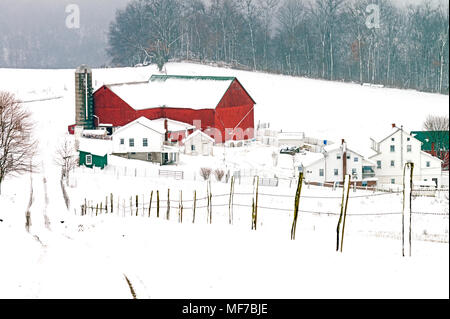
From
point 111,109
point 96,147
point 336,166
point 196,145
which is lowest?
point 336,166

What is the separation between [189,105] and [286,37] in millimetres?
36452

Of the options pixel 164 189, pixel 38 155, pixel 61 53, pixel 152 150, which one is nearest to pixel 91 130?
pixel 152 150

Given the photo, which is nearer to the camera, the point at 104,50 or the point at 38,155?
the point at 38,155

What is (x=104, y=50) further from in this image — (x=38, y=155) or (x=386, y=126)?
(x=38, y=155)

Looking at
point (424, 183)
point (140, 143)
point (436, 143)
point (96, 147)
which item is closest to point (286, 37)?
point (436, 143)

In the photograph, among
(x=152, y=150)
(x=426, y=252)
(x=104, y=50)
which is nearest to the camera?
(x=426, y=252)

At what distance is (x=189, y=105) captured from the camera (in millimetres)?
63500

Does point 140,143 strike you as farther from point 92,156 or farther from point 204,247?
point 204,247

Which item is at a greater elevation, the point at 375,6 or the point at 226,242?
the point at 375,6

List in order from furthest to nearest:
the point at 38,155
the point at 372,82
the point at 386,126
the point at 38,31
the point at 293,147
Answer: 1. the point at 372,82
2. the point at 38,31
3. the point at 386,126
4. the point at 293,147
5. the point at 38,155

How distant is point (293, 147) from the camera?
58156 millimetres
